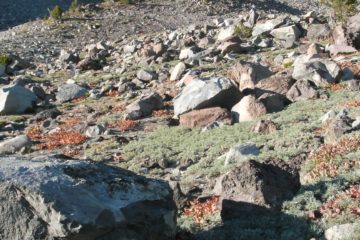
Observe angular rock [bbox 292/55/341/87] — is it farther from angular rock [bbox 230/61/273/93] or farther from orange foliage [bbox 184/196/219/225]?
orange foliage [bbox 184/196/219/225]

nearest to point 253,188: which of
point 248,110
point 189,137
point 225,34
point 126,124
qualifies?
point 189,137

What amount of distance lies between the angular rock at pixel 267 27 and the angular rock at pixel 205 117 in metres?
21.3

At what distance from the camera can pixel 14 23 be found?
72.1 meters

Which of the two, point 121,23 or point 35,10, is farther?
point 35,10

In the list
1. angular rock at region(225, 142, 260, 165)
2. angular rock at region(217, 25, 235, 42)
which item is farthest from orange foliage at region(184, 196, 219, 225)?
angular rock at region(217, 25, 235, 42)

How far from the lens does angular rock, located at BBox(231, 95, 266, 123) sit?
66.8 feet

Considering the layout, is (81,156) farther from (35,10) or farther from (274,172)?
(35,10)

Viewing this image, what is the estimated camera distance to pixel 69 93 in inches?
1218

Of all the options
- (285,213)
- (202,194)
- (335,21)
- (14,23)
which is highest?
(285,213)

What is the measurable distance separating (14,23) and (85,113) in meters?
49.6

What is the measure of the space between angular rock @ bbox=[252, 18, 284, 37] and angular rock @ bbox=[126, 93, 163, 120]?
58.6 ft

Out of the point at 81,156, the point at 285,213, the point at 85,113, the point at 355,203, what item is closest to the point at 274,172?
the point at 285,213

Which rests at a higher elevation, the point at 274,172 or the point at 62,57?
the point at 274,172

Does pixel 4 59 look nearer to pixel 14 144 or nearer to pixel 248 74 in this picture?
pixel 14 144
